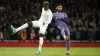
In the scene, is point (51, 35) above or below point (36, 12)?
below

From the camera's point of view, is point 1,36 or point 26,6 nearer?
point 1,36

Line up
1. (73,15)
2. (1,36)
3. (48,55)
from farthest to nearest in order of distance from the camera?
(73,15)
(1,36)
(48,55)

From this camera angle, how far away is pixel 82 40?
25.0 m

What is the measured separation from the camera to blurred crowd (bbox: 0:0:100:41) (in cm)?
2473

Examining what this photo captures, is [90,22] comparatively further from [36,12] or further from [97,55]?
[97,55]

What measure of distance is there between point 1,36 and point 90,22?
704cm

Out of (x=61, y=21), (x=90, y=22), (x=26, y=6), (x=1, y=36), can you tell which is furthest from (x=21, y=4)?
(x=61, y=21)

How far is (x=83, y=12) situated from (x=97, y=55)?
1250 cm

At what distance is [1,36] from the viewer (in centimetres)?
2442

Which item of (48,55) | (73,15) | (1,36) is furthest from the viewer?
(73,15)

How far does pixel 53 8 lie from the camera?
27.4 meters

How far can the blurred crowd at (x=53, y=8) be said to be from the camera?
24734 millimetres

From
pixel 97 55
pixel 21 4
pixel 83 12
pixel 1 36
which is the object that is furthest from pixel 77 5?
pixel 97 55

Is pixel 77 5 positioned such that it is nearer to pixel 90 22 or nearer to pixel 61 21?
pixel 90 22
